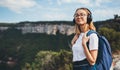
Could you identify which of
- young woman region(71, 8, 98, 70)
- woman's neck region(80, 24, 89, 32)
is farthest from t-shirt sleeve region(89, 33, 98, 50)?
woman's neck region(80, 24, 89, 32)

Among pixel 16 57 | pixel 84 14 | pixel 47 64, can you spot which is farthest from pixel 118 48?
pixel 16 57

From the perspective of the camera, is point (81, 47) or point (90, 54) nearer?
point (90, 54)

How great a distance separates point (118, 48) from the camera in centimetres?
6581

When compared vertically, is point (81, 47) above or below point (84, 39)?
below

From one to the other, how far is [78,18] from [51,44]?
171444 millimetres

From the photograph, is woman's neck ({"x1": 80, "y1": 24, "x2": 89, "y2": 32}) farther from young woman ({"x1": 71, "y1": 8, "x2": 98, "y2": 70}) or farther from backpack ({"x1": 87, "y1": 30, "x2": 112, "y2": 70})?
backpack ({"x1": 87, "y1": 30, "x2": 112, "y2": 70})

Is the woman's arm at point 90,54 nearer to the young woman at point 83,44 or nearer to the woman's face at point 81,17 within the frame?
the young woman at point 83,44

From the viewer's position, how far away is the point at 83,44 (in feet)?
19.0

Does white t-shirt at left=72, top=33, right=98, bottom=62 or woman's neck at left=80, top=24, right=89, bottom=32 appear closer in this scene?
white t-shirt at left=72, top=33, right=98, bottom=62

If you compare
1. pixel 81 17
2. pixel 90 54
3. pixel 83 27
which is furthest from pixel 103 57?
pixel 81 17

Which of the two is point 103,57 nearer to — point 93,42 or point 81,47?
point 93,42

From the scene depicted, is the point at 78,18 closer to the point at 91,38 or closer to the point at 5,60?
the point at 91,38

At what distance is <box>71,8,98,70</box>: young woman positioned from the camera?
5.74 metres

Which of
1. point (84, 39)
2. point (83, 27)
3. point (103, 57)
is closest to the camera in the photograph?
point (103, 57)
